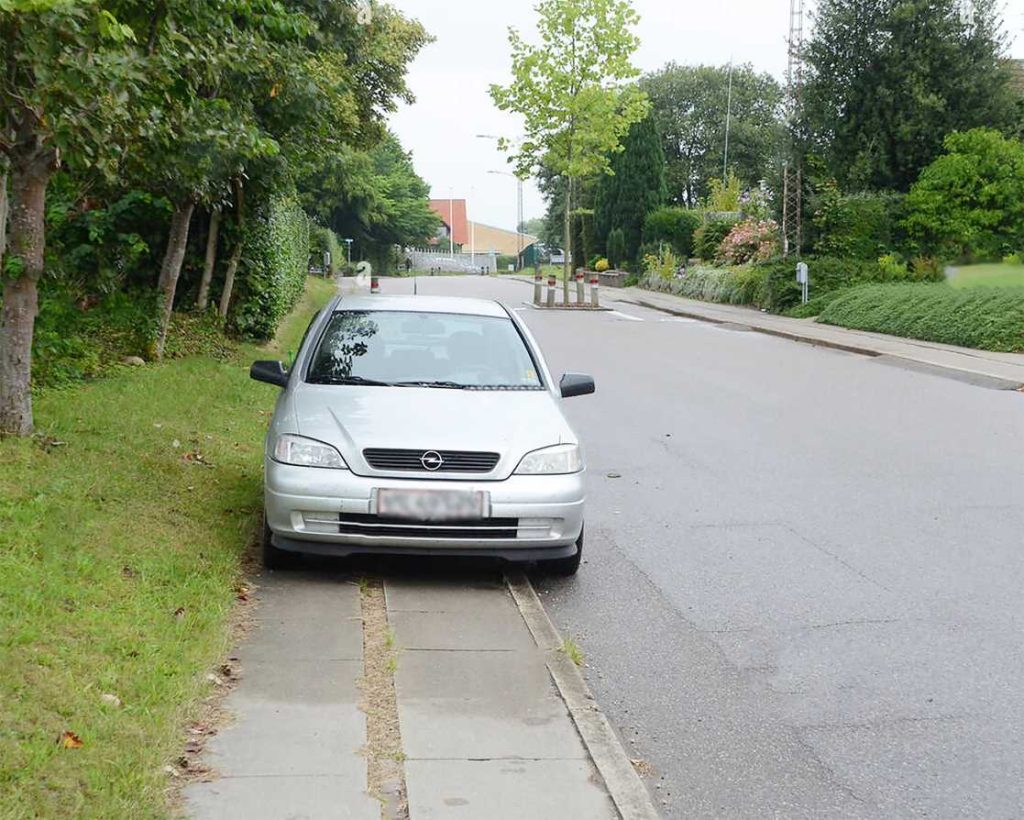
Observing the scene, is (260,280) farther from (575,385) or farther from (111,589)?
(111,589)

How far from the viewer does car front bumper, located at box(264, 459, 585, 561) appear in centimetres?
614

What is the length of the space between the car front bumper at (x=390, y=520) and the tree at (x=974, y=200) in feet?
90.2

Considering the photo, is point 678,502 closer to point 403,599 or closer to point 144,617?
point 403,599

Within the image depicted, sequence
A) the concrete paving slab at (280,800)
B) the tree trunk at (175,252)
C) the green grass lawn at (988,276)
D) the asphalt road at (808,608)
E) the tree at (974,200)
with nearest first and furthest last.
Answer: the concrete paving slab at (280,800) < the asphalt road at (808,608) < the tree trunk at (175,252) < the green grass lawn at (988,276) < the tree at (974,200)

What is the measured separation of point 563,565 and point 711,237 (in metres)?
41.2

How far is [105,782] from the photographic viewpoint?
3547 mm

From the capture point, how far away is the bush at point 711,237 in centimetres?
4625

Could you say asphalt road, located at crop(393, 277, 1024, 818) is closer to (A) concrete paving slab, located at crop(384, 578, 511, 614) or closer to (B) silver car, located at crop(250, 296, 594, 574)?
(A) concrete paving slab, located at crop(384, 578, 511, 614)

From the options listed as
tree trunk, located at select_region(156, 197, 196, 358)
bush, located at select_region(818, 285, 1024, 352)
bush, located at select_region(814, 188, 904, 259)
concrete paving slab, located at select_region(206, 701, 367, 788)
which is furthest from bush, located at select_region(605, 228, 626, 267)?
concrete paving slab, located at select_region(206, 701, 367, 788)

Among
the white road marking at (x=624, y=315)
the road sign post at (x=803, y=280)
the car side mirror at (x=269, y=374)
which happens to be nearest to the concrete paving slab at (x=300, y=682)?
the car side mirror at (x=269, y=374)

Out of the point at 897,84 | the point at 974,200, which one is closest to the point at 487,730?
the point at 974,200

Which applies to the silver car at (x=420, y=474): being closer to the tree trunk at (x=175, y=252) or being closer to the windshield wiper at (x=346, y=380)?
the windshield wiper at (x=346, y=380)

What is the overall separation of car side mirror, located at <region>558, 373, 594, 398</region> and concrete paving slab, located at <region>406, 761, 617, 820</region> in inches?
150

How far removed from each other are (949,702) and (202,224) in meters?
14.2
